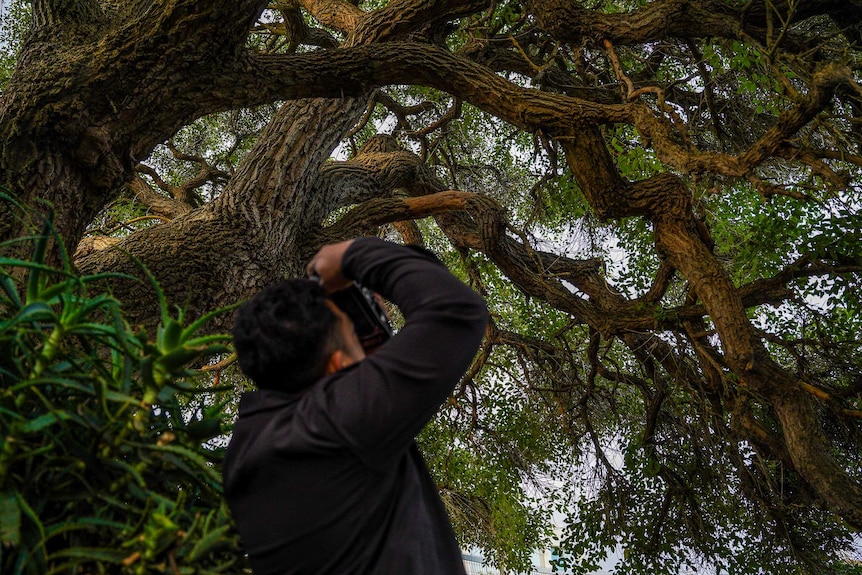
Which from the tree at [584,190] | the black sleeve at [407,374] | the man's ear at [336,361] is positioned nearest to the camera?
the black sleeve at [407,374]

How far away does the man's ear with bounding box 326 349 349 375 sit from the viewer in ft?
3.81

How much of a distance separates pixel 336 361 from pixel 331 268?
0.55ft

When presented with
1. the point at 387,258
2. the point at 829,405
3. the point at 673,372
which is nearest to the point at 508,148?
the point at 673,372

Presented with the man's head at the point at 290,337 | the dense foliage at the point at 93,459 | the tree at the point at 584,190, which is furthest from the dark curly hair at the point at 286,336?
the tree at the point at 584,190

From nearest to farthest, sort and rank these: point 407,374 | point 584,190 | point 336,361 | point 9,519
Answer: point 9,519, point 407,374, point 336,361, point 584,190

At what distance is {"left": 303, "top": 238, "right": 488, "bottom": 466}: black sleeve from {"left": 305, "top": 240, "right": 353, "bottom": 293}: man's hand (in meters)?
0.14

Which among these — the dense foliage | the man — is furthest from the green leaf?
the man

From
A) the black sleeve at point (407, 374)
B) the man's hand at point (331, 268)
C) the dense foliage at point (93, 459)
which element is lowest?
the dense foliage at point (93, 459)

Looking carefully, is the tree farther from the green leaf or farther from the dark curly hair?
the green leaf

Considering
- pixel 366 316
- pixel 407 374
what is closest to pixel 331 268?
pixel 366 316

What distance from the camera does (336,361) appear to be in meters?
1.17

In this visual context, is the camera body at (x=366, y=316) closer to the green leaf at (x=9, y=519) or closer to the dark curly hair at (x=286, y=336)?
the dark curly hair at (x=286, y=336)

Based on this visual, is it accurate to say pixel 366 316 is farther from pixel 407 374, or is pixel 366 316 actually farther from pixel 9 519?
pixel 9 519

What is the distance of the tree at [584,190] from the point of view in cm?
271
